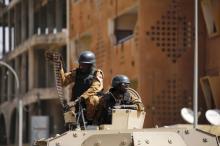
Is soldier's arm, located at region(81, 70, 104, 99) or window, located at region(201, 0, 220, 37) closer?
soldier's arm, located at region(81, 70, 104, 99)

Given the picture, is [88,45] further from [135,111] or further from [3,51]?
[135,111]

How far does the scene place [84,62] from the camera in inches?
533

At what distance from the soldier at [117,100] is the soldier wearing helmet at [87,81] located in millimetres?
146

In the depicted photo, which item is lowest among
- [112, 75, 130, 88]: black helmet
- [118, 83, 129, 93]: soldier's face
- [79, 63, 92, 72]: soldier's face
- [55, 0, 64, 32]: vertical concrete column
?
[118, 83, 129, 93]: soldier's face

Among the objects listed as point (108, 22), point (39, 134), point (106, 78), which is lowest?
point (39, 134)

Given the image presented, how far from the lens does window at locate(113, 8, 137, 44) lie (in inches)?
1606

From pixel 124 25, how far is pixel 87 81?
28.8 meters

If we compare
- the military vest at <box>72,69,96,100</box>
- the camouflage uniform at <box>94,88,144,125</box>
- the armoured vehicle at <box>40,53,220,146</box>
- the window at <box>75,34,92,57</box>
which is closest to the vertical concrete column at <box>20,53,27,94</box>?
the window at <box>75,34,92,57</box>

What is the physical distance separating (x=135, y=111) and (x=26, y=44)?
4926 centimetres

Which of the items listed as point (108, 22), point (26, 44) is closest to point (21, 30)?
Result: point (26, 44)

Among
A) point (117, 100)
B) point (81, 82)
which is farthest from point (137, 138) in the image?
point (81, 82)

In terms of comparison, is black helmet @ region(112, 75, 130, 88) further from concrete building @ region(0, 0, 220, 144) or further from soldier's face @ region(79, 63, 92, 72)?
concrete building @ region(0, 0, 220, 144)

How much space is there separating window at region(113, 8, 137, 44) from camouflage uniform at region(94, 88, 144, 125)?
27.3m

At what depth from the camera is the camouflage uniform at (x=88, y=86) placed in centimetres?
1300
